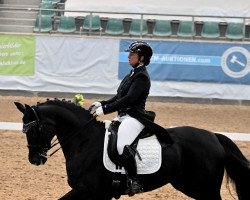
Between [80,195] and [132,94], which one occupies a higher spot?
[132,94]

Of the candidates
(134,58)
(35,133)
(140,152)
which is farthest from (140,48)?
(35,133)

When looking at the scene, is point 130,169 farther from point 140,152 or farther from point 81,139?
point 81,139

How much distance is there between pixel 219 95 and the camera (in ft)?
63.4

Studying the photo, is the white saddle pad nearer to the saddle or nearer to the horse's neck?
the saddle

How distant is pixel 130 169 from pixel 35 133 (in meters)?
1.13

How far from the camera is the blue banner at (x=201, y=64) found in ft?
63.0

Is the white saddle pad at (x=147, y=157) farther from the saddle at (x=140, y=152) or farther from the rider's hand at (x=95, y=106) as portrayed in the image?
the rider's hand at (x=95, y=106)

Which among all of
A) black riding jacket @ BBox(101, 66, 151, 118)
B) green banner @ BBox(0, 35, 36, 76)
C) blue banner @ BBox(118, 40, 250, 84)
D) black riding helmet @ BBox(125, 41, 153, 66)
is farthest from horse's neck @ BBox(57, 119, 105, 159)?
green banner @ BBox(0, 35, 36, 76)

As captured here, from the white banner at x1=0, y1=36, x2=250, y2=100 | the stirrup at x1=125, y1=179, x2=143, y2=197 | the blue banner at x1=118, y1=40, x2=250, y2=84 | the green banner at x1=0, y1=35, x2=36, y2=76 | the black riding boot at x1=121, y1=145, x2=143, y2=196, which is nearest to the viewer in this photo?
the black riding boot at x1=121, y1=145, x2=143, y2=196

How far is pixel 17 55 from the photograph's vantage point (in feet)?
64.7

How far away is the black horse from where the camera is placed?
632 cm

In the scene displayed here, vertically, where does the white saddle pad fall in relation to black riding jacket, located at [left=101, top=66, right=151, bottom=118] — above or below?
below

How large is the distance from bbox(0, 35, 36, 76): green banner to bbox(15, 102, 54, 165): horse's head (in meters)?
13.5

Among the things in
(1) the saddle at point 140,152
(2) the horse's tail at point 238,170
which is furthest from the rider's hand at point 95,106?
(2) the horse's tail at point 238,170
